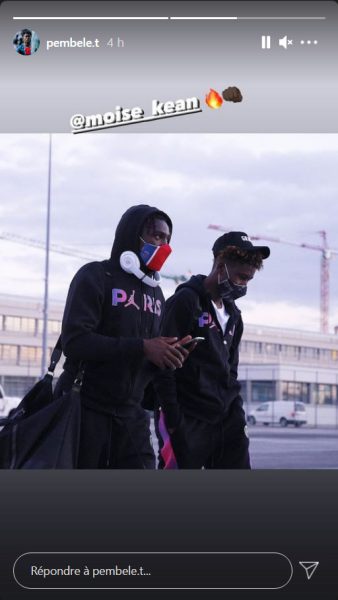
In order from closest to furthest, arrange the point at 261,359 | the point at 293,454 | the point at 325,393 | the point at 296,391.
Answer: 1. the point at 293,454
2. the point at 325,393
3. the point at 296,391
4. the point at 261,359

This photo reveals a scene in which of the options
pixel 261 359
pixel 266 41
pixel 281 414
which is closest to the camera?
pixel 266 41

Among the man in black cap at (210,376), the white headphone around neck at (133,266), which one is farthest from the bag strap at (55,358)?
the man in black cap at (210,376)

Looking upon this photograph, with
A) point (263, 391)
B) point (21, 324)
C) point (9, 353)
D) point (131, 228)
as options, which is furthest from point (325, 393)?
point (131, 228)

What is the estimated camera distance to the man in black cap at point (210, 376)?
16.7 feet

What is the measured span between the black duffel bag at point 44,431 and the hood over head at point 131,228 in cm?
57

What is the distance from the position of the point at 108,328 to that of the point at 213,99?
137cm

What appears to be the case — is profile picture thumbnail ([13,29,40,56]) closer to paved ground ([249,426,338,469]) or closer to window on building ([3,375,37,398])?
paved ground ([249,426,338,469])

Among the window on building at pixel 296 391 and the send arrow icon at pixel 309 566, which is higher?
the window on building at pixel 296 391

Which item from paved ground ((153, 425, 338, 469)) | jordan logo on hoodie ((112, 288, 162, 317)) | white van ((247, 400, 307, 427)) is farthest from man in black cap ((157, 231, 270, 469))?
white van ((247, 400, 307, 427))

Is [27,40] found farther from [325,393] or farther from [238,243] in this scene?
[325,393]

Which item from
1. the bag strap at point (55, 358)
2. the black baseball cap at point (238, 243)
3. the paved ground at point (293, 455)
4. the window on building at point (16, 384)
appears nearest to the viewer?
the bag strap at point (55, 358)

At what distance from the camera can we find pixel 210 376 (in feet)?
16.9

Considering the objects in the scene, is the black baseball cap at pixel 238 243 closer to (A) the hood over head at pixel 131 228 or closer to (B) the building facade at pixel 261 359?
(A) the hood over head at pixel 131 228

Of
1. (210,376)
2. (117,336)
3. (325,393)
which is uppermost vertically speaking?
(325,393)
